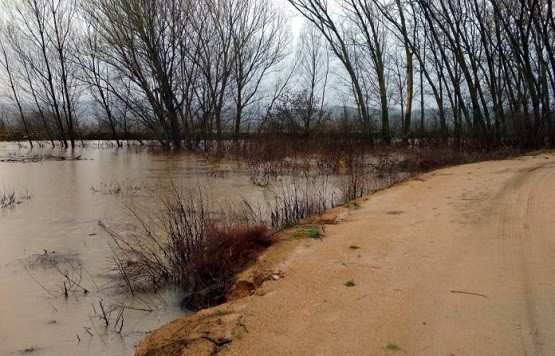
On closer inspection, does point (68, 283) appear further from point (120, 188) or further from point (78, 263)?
point (120, 188)

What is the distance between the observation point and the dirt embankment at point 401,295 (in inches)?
101

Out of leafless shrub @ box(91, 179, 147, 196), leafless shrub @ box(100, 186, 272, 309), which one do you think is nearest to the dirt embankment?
leafless shrub @ box(100, 186, 272, 309)

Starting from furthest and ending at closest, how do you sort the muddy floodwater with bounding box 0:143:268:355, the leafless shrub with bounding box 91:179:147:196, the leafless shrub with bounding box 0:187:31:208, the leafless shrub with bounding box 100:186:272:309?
the leafless shrub with bounding box 91:179:147:196, the leafless shrub with bounding box 0:187:31:208, the leafless shrub with bounding box 100:186:272:309, the muddy floodwater with bounding box 0:143:268:355

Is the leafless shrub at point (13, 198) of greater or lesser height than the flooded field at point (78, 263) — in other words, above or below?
above

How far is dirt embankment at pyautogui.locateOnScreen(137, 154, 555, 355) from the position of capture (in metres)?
2.55

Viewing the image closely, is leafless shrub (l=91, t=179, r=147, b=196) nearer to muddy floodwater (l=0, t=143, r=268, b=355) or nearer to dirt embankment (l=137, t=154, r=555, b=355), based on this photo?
muddy floodwater (l=0, t=143, r=268, b=355)

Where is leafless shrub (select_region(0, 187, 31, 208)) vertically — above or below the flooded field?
above

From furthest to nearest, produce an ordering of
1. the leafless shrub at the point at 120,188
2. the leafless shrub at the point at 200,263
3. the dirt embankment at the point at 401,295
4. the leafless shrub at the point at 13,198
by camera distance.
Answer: the leafless shrub at the point at 120,188
the leafless shrub at the point at 13,198
the leafless shrub at the point at 200,263
the dirt embankment at the point at 401,295

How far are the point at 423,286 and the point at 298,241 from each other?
1.55m

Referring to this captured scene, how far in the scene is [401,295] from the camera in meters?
3.12

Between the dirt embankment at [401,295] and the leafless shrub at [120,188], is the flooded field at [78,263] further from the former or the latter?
the dirt embankment at [401,295]

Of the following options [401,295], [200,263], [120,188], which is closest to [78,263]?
[200,263]

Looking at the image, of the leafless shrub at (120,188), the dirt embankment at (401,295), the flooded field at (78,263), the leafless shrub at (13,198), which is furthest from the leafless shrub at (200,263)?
the leafless shrub at (120,188)

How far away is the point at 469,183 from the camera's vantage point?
7355 millimetres
